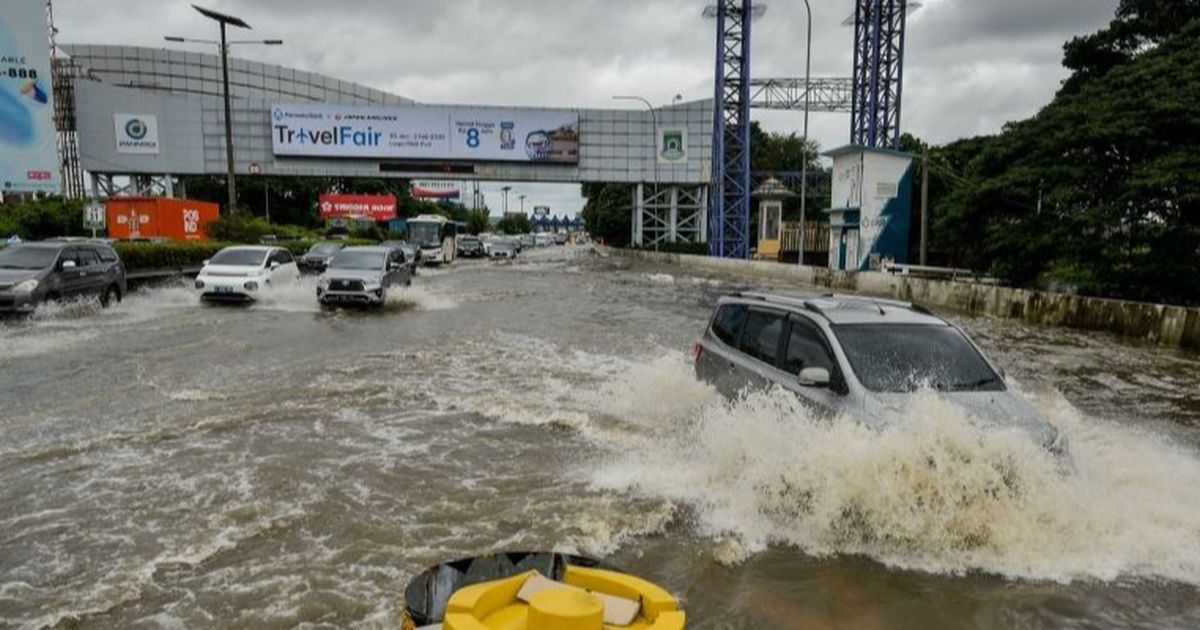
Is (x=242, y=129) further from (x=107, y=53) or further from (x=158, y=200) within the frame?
(x=107, y=53)

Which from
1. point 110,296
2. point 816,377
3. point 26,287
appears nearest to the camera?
point 816,377

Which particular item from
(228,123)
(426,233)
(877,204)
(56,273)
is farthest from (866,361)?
(426,233)

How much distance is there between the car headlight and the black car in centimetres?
4231

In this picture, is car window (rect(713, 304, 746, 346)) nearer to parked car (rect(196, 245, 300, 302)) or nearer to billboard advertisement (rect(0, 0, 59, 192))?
parked car (rect(196, 245, 300, 302))

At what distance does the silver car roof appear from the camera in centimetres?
697

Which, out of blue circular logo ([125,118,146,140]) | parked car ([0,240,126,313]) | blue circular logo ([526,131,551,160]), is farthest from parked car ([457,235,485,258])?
parked car ([0,240,126,313])

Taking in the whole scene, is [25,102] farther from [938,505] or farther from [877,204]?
[938,505]

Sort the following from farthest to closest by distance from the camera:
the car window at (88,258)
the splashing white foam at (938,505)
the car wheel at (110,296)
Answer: the car wheel at (110,296)
the car window at (88,258)
the splashing white foam at (938,505)

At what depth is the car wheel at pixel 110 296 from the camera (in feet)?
60.9

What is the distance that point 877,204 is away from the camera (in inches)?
1234

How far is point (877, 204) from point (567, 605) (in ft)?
102

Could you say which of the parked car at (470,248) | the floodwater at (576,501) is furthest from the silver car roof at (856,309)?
the parked car at (470,248)

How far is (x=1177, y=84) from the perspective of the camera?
1872cm

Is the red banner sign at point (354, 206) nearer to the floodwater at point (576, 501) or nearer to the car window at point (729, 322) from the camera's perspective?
the floodwater at point (576, 501)
